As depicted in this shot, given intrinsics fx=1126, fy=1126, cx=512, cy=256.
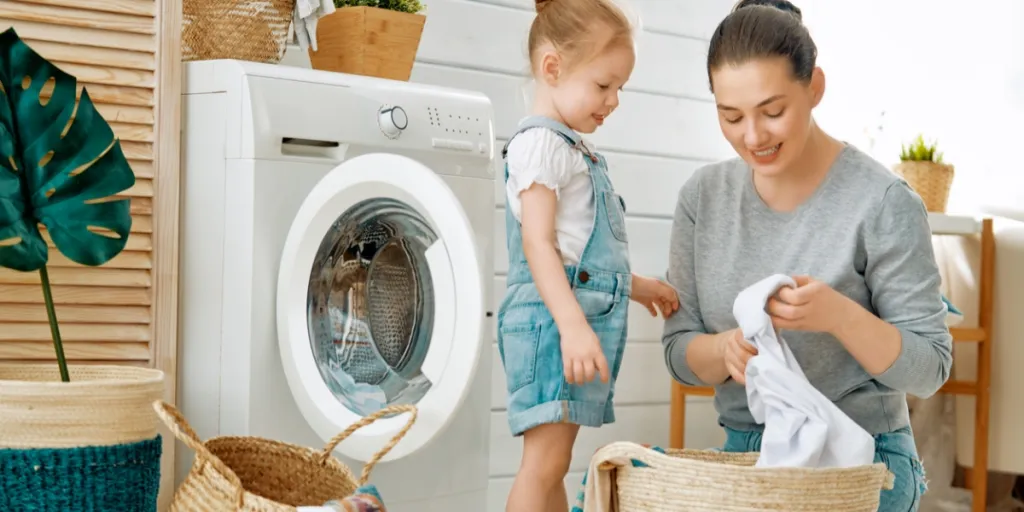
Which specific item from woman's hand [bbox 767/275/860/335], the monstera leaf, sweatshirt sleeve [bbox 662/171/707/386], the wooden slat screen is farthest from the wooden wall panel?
woman's hand [bbox 767/275/860/335]

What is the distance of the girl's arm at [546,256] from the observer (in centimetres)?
156

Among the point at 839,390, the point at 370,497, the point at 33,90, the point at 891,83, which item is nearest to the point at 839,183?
the point at 839,390

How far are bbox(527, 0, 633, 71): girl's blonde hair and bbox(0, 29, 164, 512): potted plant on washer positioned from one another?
67 centimetres

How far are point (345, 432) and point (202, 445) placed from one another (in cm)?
23

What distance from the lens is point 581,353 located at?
1.55 metres

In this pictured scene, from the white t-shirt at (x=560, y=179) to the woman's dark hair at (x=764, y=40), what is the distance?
0.99 ft

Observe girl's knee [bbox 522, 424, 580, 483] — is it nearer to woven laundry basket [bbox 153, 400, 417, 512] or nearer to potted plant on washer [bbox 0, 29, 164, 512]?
woven laundry basket [bbox 153, 400, 417, 512]

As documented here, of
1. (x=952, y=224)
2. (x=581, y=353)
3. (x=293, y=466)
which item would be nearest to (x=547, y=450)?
(x=581, y=353)

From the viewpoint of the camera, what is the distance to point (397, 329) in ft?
6.42

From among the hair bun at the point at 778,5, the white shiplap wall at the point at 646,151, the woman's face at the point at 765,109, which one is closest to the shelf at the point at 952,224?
the white shiplap wall at the point at 646,151

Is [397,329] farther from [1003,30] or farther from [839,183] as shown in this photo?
[1003,30]

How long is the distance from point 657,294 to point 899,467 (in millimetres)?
410

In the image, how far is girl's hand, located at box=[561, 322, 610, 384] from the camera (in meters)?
1.55

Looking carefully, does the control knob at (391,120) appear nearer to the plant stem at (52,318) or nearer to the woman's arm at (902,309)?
the plant stem at (52,318)
